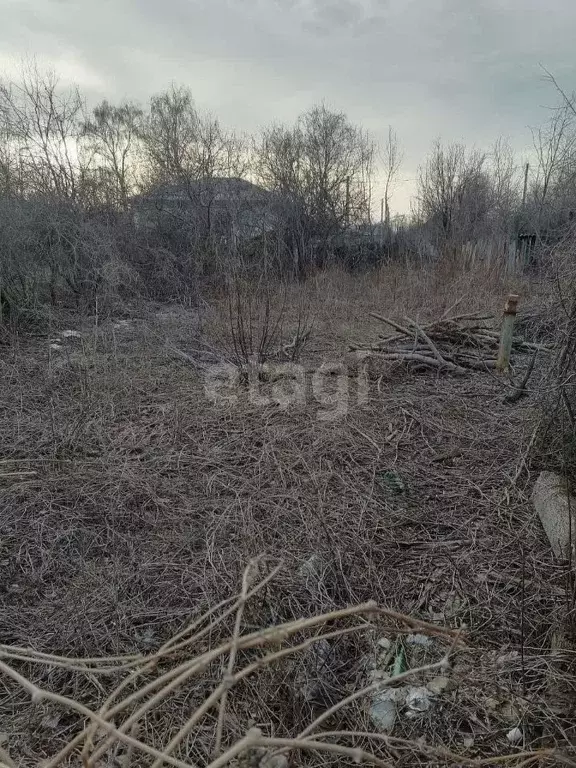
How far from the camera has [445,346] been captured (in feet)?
21.4

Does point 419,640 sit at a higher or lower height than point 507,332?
lower

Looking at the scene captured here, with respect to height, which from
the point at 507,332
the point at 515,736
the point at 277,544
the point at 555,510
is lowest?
the point at 515,736

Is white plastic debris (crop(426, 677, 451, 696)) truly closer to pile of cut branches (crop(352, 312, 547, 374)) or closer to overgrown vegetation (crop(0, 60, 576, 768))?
overgrown vegetation (crop(0, 60, 576, 768))

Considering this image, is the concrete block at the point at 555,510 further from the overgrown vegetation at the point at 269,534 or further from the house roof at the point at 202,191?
the house roof at the point at 202,191

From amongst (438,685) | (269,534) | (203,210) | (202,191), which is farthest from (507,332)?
(202,191)

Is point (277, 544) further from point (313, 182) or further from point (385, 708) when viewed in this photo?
point (313, 182)

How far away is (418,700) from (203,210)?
14.5m

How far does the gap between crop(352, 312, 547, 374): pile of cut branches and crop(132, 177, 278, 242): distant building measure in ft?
30.4

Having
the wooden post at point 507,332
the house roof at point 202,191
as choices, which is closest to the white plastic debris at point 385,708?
the wooden post at point 507,332

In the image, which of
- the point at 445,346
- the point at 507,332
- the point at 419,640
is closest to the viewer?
the point at 419,640

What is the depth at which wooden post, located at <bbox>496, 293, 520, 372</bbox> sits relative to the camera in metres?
5.51

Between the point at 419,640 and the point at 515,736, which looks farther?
the point at 419,640

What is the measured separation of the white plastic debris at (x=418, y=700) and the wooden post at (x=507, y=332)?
14.6 ft

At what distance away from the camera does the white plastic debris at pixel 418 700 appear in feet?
6.56
